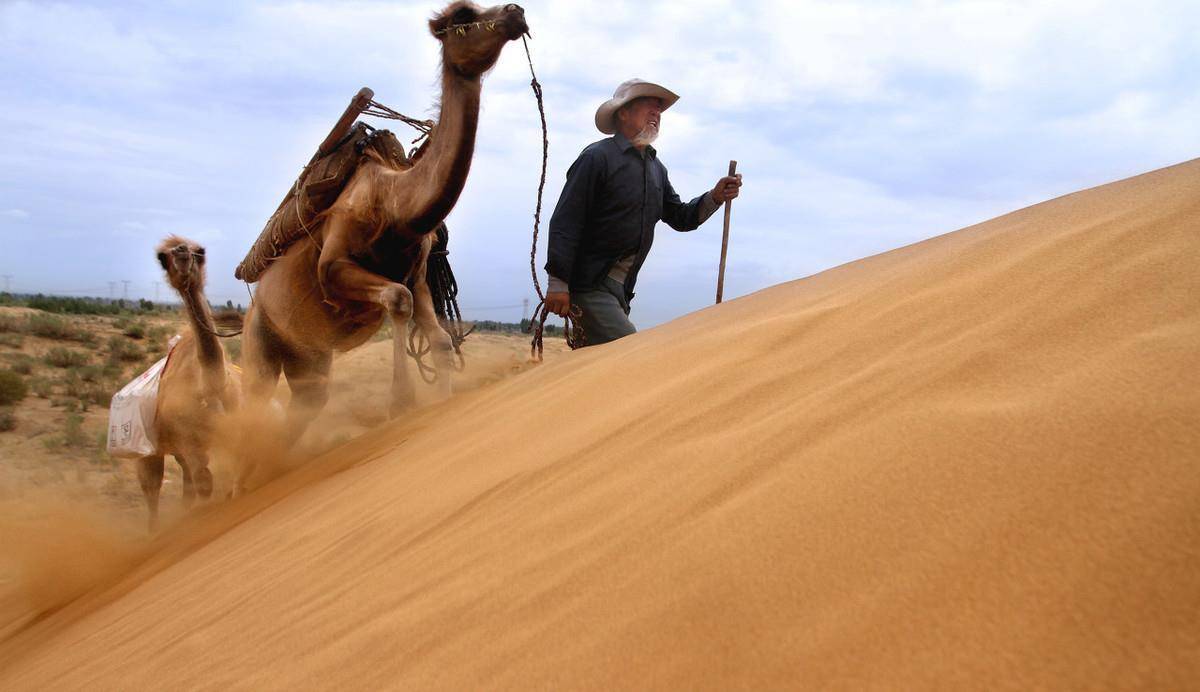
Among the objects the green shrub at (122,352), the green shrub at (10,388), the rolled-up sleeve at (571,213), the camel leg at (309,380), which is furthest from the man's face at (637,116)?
the green shrub at (122,352)

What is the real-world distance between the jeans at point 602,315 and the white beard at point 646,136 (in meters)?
0.97

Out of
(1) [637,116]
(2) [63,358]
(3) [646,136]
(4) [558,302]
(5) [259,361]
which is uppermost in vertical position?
(1) [637,116]

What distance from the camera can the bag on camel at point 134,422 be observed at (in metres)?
6.35

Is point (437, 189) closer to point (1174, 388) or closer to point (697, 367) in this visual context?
point (697, 367)

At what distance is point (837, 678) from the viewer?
77cm

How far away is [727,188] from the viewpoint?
615 cm

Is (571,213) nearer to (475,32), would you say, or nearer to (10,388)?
(475,32)

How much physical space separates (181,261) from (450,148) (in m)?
2.23

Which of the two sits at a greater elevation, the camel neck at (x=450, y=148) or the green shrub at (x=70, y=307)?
the green shrub at (x=70, y=307)

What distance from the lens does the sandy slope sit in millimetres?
767

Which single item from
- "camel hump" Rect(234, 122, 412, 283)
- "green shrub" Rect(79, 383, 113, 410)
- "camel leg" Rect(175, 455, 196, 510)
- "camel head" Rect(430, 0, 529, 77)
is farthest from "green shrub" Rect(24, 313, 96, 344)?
"camel head" Rect(430, 0, 529, 77)

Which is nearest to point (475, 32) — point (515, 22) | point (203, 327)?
point (515, 22)

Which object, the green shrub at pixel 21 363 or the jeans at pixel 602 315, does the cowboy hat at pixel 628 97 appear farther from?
the green shrub at pixel 21 363

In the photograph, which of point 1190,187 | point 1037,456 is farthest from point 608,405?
point 1190,187
